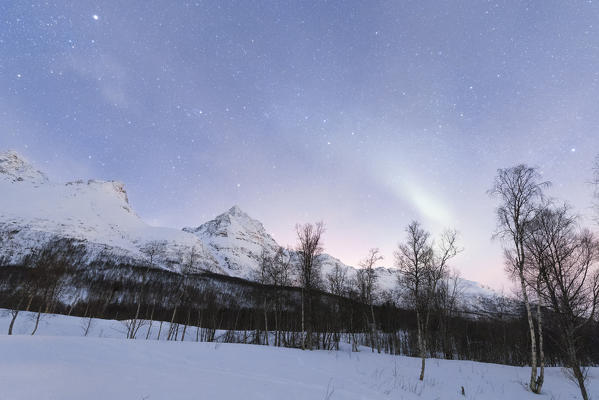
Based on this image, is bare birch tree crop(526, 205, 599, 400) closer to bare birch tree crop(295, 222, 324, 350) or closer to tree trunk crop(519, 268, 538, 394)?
tree trunk crop(519, 268, 538, 394)

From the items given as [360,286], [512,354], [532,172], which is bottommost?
[512,354]

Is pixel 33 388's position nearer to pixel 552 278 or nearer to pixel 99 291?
pixel 552 278

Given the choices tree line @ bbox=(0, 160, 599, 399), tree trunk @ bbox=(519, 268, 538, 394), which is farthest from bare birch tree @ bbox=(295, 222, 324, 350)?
tree trunk @ bbox=(519, 268, 538, 394)

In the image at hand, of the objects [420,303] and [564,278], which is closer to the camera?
[564,278]

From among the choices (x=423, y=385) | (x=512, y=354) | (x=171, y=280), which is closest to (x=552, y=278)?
(x=423, y=385)

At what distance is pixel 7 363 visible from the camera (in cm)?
448

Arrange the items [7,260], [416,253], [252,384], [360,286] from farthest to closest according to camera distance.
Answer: [7,260] → [360,286] → [416,253] → [252,384]

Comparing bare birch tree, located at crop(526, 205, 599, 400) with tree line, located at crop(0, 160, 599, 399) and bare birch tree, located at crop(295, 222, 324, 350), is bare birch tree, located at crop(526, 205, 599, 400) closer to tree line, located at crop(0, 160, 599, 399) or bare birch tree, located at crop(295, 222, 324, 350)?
tree line, located at crop(0, 160, 599, 399)

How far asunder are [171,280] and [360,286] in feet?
396

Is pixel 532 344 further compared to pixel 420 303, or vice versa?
pixel 420 303

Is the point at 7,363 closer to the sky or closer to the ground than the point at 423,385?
closer to the sky

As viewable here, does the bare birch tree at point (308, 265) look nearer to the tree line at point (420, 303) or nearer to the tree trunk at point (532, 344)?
the tree line at point (420, 303)

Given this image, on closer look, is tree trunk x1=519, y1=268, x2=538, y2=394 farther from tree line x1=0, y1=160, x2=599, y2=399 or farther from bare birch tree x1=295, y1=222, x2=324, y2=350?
bare birch tree x1=295, y1=222, x2=324, y2=350

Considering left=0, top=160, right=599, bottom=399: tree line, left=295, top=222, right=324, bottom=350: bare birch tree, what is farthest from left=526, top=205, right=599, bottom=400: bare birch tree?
left=295, top=222, right=324, bottom=350: bare birch tree
